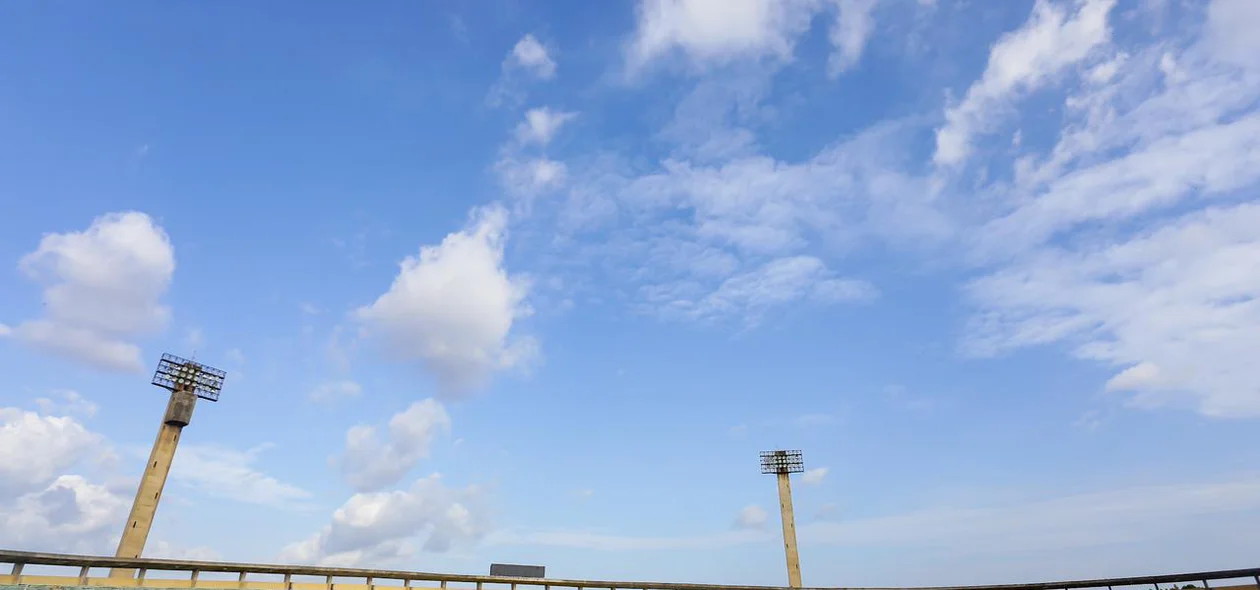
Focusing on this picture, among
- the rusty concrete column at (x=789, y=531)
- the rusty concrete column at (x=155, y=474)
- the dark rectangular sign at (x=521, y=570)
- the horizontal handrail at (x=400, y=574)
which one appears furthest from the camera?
the rusty concrete column at (x=789, y=531)

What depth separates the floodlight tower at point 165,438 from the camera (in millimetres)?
42625

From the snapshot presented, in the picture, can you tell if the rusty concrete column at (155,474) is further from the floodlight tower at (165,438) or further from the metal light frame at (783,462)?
the metal light frame at (783,462)

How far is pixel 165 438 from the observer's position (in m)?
46.2

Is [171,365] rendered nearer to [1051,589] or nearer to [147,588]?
[147,588]

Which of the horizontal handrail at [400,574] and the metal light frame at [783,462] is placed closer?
the horizontal handrail at [400,574]

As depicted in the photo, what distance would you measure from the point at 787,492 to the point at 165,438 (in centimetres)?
5006

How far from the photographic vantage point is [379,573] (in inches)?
781

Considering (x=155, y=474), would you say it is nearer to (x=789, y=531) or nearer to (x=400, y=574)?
(x=400, y=574)

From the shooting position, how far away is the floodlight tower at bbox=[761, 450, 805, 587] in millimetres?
55125

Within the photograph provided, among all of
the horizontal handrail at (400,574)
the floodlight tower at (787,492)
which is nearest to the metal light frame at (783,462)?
the floodlight tower at (787,492)

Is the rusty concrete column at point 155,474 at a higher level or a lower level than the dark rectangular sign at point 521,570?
higher

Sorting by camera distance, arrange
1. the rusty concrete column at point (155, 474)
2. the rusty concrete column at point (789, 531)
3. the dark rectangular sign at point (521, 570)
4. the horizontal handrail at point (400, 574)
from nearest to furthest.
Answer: the horizontal handrail at point (400, 574) < the rusty concrete column at point (155, 474) < the dark rectangular sign at point (521, 570) < the rusty concrete column at point (789, 531)

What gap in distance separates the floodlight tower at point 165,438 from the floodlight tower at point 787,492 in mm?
47397

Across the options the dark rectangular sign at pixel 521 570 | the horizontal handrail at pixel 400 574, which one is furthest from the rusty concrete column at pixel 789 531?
the horizontal handrail at pixel 400 574
